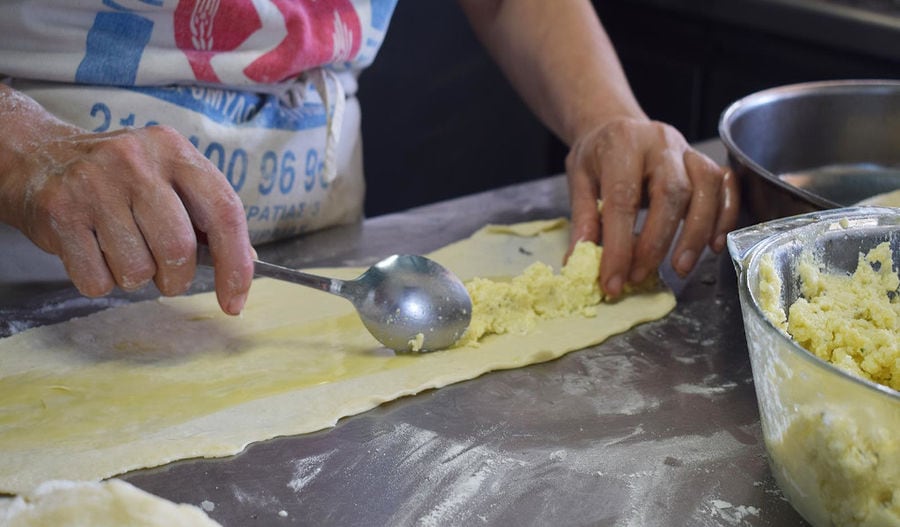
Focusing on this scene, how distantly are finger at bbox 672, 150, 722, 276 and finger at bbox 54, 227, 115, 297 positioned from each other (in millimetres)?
792

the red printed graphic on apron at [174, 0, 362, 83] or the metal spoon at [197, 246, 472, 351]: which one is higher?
the red printed graphic on apron at [174, 0, 362, 83]

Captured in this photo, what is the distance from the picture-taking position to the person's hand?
1.38 metres

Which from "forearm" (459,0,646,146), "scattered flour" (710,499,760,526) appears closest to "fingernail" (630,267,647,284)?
"forearm" (459,0,646,146)

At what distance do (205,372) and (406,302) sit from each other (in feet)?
0.85

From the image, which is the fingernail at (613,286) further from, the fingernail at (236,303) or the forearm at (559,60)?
the fingernail at (236,303)

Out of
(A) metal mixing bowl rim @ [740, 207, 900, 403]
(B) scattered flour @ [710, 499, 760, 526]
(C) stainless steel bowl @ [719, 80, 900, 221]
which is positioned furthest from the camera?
(C) stainless steel bowl @ [719, 80, 900, 221]

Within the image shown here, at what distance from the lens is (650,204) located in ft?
4.58

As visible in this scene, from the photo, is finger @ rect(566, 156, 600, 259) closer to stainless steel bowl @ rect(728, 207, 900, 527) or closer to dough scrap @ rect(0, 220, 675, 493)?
dough scrap @ rect(0, 220, 675, 493)

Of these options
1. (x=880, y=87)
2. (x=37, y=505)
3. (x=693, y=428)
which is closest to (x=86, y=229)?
(x=37, y=505)

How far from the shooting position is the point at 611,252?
136 centimetres

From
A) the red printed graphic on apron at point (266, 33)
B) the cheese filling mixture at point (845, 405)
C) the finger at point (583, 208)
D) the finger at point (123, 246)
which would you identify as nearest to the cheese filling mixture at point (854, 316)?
the cheese filling mixture at point (845, 405)

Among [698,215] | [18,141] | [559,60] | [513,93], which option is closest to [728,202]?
[698,215]

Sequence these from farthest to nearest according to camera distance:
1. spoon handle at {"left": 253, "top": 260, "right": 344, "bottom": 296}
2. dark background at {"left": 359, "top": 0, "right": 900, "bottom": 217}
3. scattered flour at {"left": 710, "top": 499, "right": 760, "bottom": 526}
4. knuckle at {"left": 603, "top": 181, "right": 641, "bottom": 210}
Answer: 1. dark background at {"left": 359, "top": 0, "right": 900, "bottom": 217}
2. knuckle at {"left": 603, "top": 181, "right": 641, "bottom": 210}
3. spoon handle at {"left": 253, "top": 260, "right": 344, "bottom": 296}
4. scattered flour at {"left": 710, "top": 499, "right": 760, "bottom": 526}

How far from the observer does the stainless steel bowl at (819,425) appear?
76 cm
